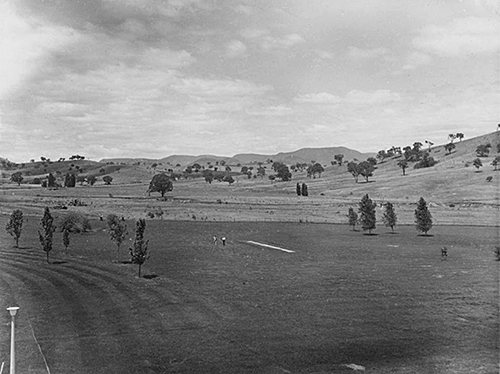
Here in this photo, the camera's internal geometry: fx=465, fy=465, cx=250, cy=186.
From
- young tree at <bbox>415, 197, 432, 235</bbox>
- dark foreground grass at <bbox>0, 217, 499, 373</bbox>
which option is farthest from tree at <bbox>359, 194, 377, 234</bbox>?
dark foreground grass at <bbox>0, 217, 499, 373</bbox>

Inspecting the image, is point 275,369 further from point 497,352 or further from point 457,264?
point 457,264

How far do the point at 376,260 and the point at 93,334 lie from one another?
1577 inches

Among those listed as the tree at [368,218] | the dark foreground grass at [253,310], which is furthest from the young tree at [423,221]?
the dark foreground grass at [253,310]

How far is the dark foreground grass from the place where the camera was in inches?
1010

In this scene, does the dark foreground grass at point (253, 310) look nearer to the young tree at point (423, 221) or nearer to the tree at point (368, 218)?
the young tree at point (423, 221)

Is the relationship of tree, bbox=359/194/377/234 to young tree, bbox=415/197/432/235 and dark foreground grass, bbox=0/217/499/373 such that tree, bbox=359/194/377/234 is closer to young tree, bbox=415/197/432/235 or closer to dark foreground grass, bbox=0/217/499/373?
young tree, bbox=415/197/432/235

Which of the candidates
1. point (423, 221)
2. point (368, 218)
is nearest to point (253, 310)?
point (368, 218)

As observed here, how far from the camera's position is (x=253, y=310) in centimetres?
3584

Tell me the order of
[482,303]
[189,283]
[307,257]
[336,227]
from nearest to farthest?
1. [482,303]
2. [189,283]
3. [307,257]
4. [336,227]

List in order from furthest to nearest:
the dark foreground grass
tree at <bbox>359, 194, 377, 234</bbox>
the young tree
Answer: tree at <bbox>359, 194, 377, 234</bbox>, the young tree, the dark foreground grass

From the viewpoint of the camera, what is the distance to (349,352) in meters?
26.9

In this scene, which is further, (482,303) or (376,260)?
(376,260)

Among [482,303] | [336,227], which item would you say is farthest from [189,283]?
[336,227]

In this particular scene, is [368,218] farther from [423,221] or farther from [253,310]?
[253,310]
